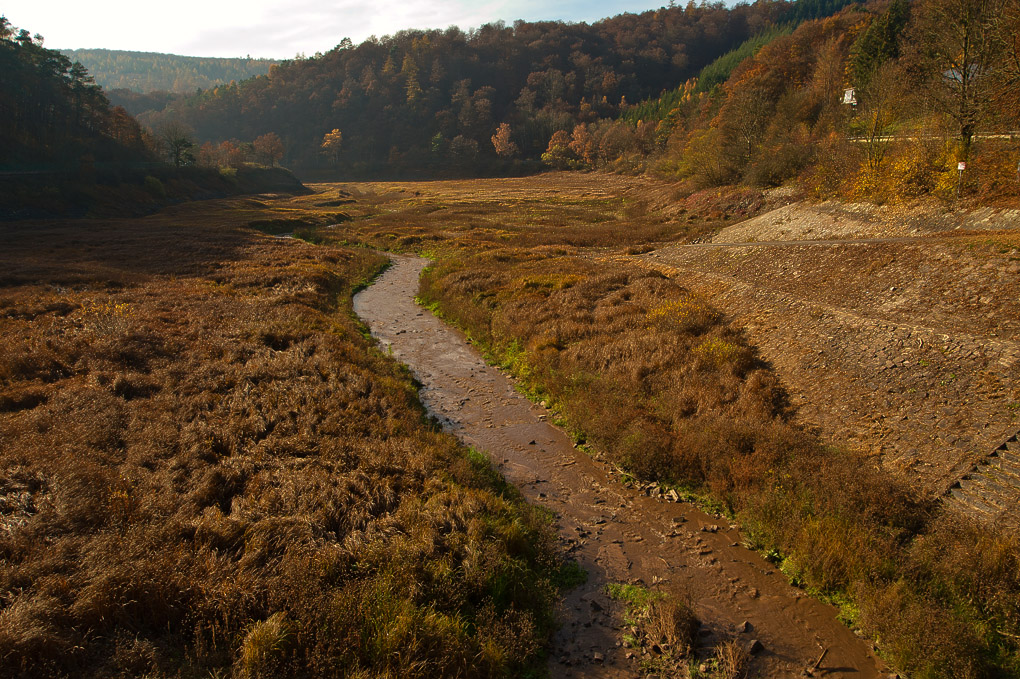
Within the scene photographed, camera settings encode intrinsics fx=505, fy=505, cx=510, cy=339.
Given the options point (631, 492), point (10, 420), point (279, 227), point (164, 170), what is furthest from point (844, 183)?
point (164, 170)

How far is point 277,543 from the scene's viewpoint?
823 cm

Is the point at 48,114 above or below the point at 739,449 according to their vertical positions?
above

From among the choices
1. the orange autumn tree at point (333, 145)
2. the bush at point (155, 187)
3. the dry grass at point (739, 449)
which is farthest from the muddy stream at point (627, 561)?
the orange autumn tree at point (333, 145)

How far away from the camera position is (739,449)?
12164 millimetres

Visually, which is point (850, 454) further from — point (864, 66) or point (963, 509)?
point (864, 66)

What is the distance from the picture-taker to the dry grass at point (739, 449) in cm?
774

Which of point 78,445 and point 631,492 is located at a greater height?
point 78,445

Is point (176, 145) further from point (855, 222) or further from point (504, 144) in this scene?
point (855, 222)

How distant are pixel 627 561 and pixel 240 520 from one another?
7.06 m

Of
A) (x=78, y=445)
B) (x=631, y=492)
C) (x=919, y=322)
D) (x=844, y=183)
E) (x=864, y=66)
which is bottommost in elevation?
(x=631, y=492)

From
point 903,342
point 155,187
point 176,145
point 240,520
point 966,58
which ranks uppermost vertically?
point 176,145

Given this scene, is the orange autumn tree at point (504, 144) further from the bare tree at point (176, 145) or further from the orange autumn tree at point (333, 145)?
the bare tree at point (176, 145)

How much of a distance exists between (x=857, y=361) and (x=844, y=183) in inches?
1063

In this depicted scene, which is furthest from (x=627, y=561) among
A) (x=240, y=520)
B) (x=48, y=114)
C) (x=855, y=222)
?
(x=48, y=114)
